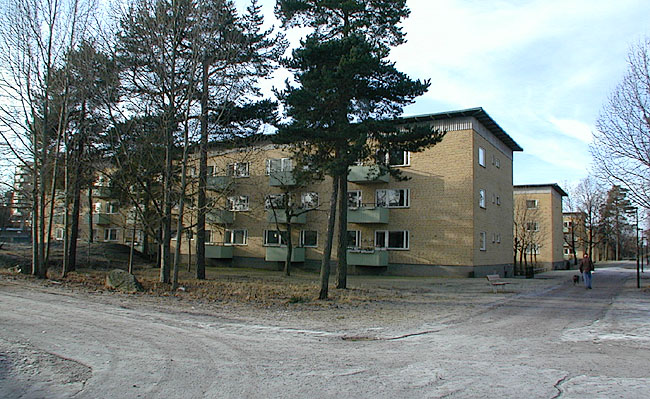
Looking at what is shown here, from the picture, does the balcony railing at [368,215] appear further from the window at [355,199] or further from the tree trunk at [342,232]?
the tree trunk at [342,232]

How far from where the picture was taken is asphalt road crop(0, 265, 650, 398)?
19.3ft

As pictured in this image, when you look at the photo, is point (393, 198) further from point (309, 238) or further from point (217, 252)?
point (217, 252)

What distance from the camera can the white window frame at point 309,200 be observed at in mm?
36062

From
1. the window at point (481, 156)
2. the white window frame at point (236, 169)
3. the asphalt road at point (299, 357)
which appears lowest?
the asphalt road at point (299, 357)

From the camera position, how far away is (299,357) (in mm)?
7793

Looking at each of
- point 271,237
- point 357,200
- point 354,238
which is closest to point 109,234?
point 271,237

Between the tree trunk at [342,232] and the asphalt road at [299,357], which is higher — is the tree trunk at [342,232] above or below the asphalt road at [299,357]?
above

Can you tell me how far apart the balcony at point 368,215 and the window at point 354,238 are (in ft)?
4.59

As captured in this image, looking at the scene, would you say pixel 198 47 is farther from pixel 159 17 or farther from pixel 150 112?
pixel 150 112

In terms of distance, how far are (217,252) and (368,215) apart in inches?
532

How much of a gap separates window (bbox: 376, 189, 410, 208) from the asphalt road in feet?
67.2

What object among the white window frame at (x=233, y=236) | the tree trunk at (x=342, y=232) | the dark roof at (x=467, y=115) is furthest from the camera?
the white window frame at (x=233, y=236)

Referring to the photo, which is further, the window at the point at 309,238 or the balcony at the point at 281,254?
the window at the point at 309,238

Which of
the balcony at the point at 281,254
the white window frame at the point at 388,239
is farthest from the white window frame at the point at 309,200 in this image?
the white window frame at the point at 388,239
